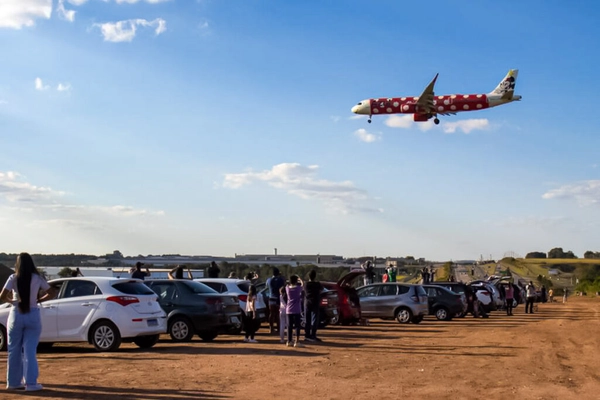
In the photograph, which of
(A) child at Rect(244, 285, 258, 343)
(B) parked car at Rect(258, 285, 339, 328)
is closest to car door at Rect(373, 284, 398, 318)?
(B) parked car at Rect(258, 285, 339, 328)

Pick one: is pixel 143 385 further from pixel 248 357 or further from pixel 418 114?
pixel 418 114

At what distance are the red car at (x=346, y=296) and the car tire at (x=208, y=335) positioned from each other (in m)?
6.59

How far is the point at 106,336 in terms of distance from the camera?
15.3 m

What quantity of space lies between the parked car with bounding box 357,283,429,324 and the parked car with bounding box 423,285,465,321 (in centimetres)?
185

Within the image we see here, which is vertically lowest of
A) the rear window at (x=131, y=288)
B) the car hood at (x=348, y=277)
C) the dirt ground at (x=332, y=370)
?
the dirt ground at (x=332, y=370)

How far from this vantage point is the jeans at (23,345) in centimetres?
1077

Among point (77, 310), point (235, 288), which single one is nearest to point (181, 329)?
point (77, 310)

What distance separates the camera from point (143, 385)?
11430mm

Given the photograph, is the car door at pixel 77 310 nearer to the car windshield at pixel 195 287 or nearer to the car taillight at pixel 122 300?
the car taillight at pixel 122 300

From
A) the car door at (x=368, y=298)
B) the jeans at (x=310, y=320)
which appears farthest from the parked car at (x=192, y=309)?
the car door at (x=368, y=298)

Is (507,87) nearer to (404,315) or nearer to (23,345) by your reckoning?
(404,315)

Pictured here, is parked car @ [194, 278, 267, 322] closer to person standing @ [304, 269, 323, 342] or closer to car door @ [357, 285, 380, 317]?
person standing @ [304, 269, 323, 342]

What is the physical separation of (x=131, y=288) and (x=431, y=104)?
43.1 metres

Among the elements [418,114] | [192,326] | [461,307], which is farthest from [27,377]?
[418,114]
